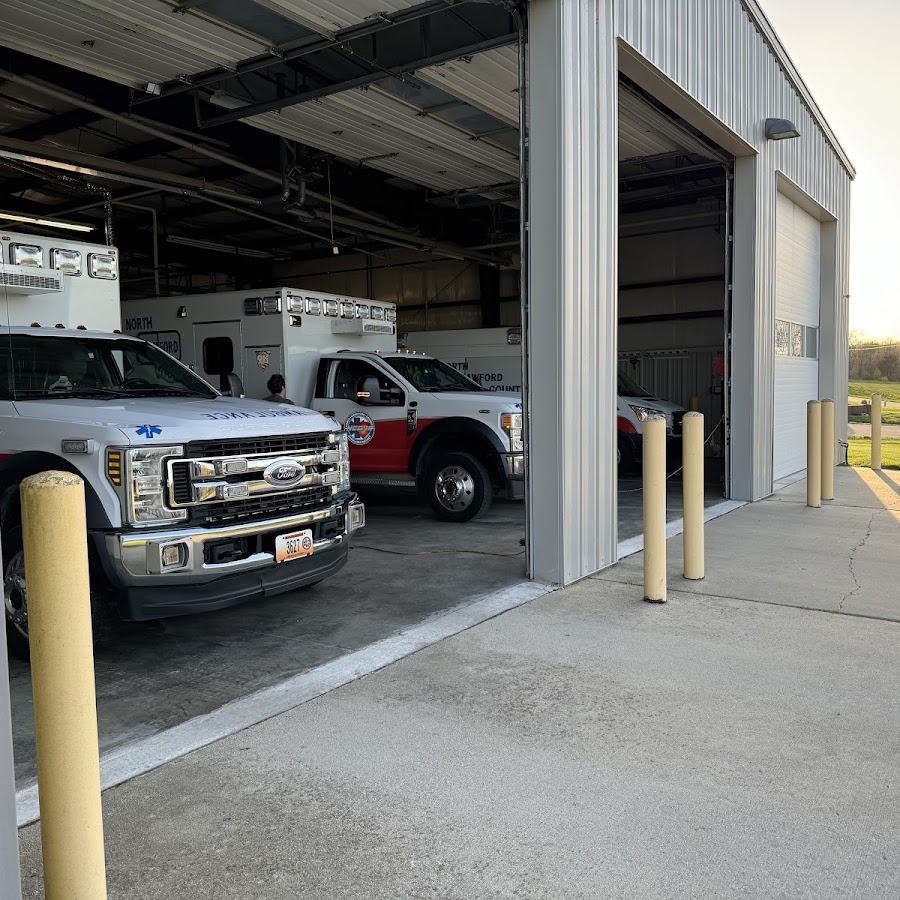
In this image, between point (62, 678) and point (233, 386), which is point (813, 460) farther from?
point (62, 678)

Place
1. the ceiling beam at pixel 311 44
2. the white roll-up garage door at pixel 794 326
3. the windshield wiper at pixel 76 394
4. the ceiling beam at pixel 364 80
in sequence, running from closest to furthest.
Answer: the windshield wiper at pixel 76 394 < the ceiling beam at pixel 311 44 < the ceiling beam at pixel 364 80 < the white roll-up garage door at pixel 794 326

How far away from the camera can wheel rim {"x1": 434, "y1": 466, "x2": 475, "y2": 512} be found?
10.2 metres

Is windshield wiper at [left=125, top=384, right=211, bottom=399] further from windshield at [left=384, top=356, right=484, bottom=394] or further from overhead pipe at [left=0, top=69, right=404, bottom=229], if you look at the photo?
overhead pipe at [left=0, top=69, right=404, bottom=229]

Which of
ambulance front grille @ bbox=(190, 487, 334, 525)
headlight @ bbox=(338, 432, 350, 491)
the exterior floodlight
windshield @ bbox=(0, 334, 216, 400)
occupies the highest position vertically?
the exterior floodlight

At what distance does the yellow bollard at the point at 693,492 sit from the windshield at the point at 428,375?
4278mm

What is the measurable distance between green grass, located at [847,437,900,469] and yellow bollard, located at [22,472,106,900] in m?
16.3

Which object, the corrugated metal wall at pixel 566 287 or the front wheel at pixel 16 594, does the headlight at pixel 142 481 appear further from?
the corrugated metal wall at pixel 566 287

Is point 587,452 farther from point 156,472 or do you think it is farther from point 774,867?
point 774,867

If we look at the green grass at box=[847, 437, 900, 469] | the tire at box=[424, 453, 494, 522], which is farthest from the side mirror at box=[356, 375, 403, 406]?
the green grass at box=[847, 437, 900, 469]

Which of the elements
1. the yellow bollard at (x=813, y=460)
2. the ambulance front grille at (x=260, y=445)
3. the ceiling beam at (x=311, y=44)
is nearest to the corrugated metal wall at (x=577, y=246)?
the ceiling beam at (x=311, y=44)

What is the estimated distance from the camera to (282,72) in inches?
374

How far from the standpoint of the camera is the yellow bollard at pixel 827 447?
448 inches

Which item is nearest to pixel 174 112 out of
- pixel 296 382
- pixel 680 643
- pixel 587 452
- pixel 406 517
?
pixel 296 382

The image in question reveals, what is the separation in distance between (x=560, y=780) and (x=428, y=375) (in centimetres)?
786
